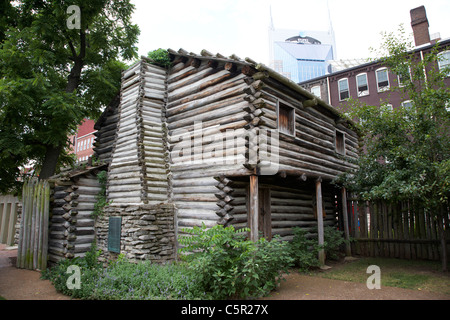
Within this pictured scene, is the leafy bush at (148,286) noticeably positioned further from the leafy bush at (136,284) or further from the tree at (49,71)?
the tree at (49,71)

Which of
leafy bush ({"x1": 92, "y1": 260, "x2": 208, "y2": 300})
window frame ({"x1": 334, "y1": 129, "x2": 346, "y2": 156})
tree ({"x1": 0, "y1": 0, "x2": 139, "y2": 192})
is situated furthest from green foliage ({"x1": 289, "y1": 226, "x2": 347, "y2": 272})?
tree ({"x1": 0, "y1": 0, "x2": 139, "y2": 192})

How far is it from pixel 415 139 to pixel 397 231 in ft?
13.9

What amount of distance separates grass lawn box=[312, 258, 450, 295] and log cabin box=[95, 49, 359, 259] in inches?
71.7

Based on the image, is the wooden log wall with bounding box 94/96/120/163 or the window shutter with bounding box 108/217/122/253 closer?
the window shutter with bounding box 108/217/122/253

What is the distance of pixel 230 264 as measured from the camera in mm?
6918

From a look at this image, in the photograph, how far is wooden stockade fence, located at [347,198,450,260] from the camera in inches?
439

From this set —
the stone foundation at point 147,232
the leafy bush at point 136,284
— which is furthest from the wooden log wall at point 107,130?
the leafy bush at point 136,284

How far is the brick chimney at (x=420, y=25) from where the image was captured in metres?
25.9

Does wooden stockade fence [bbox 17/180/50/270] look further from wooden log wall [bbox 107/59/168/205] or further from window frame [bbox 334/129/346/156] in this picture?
window frame [bbox 334/129/346/156]

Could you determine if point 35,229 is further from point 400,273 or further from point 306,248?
point 400,273

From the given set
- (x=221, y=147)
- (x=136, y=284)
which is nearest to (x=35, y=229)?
(x=136, y=284)

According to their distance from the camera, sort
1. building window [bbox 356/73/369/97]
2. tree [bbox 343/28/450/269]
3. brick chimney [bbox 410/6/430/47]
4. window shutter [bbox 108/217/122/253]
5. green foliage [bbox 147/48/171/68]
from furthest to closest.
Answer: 1. building window [bbox 356/73/369/97]
2. brick chimney [bbox 410/6/430/47]
3. green foliage [bbox 147/48/171/68]
4. window shutter [bbox 108/217/122/253]
5. tree [bbox 343/28/450/269]
